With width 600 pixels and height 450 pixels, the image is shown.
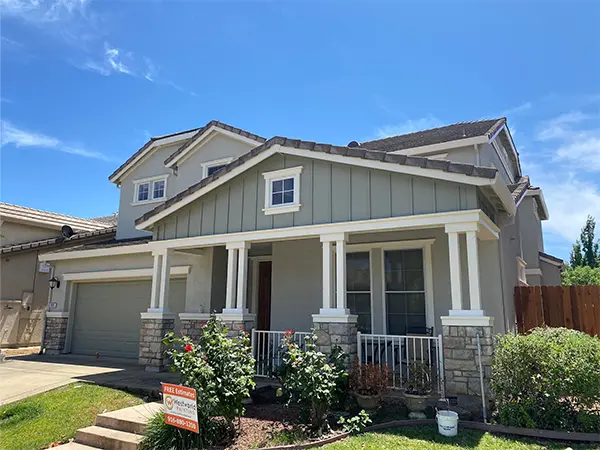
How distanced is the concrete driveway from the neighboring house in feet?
13.6

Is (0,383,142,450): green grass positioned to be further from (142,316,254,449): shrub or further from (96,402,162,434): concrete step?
(142,316,254,449): shrub

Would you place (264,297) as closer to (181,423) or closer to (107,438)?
(107,438)

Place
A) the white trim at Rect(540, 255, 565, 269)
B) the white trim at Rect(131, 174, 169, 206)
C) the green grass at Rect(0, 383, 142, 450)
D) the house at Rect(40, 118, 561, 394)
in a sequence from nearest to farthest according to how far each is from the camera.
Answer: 1. the green grass at Rect(0, 383, 142, 450)
2. the house at Rect(40, 118, 561, 394)
3. the white trim at Rect(540, 255, 565, 269)
4. the white trim at Rect(131, 174, 169, 206)

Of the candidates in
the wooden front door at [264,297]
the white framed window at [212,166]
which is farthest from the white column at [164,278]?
the white framed window at [212,166]

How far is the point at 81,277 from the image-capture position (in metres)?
13.8

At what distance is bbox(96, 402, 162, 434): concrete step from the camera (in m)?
6.07

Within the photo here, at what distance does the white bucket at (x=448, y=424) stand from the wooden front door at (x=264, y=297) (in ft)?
23.0

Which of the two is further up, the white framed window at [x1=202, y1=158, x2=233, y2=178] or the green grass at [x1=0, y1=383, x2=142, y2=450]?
the white framed window at [x1=202, y1=158, x2=233, y2=178]

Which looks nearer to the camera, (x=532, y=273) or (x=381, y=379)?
(x=381, y=379)

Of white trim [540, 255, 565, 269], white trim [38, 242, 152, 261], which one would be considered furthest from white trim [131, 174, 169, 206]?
white trim [540, 255, 565, 269]

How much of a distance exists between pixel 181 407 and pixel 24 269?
14827 mm

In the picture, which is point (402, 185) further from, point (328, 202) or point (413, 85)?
point (413, 85)

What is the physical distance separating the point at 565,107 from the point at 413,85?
4756 millimetres

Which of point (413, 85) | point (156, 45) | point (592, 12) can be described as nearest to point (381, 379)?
point (413, 85)
